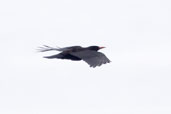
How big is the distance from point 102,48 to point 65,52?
197 cm

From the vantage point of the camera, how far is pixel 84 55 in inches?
3664

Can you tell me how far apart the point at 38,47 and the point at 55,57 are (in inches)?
53.4

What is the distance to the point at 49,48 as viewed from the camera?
3728 inches

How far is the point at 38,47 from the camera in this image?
95.1 metres

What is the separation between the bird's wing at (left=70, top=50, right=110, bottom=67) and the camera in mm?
91938

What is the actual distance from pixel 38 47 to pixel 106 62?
13.4 feet

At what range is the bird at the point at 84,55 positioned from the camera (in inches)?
3625

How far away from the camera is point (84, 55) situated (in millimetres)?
93062

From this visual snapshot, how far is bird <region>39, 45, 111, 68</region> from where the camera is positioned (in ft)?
302

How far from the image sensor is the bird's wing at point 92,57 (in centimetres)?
9194

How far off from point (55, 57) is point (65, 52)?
1.59 ft

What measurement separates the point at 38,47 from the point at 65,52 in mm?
1365

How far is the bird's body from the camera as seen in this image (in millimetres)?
Result: 92062

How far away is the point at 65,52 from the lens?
9419 cm
